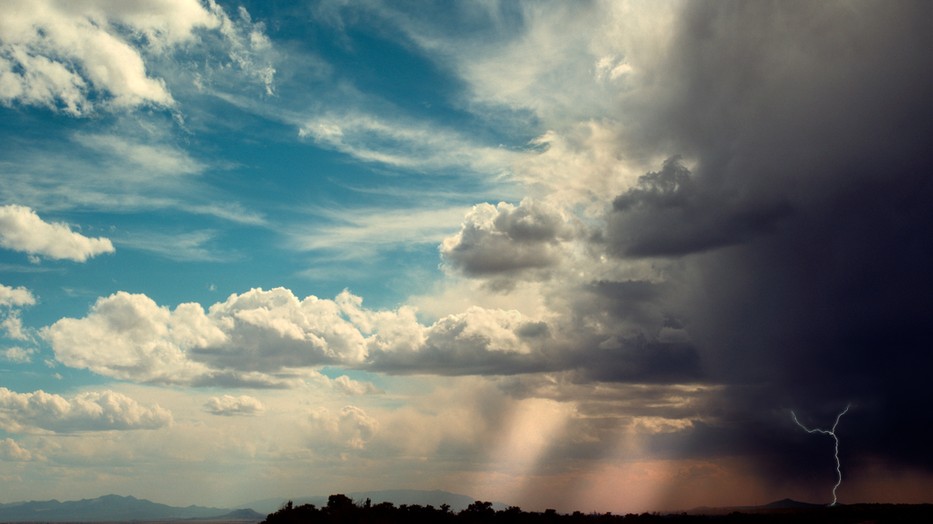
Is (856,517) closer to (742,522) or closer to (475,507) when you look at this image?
(742,522)

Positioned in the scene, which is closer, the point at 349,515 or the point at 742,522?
the point at 349,515

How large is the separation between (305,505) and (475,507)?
26.5m

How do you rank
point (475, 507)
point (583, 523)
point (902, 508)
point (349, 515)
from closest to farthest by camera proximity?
1. point (349, 515)
2. point (583, 523)
3. point (475, 507)
4. point (902, 508)

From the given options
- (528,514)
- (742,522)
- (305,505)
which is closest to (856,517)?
(742,522)

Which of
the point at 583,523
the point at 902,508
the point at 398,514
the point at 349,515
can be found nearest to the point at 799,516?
the point at 902,508

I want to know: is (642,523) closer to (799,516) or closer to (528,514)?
(528,514)

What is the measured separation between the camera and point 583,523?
108 m

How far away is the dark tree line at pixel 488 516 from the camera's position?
99.9 meters

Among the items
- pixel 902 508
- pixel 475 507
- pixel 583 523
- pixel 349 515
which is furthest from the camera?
pixel 902 508

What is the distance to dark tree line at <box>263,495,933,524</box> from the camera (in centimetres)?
9994

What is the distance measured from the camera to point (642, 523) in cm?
11025

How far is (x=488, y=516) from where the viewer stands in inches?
4424

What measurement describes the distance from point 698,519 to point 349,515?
54.2 metres

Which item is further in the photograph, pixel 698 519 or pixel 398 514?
pixel 698 519
